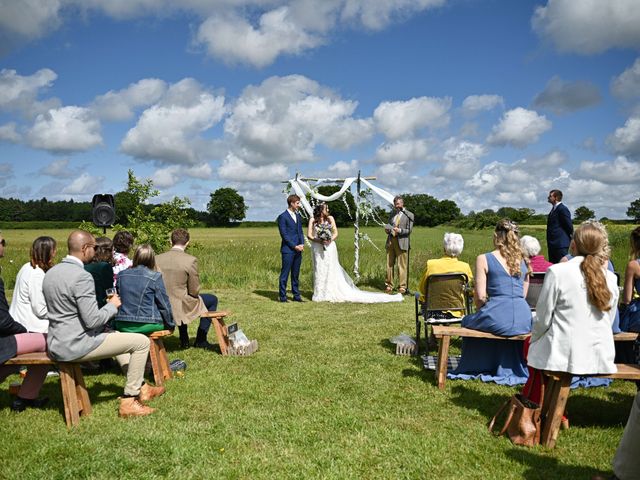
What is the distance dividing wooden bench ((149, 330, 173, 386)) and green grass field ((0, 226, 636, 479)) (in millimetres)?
227

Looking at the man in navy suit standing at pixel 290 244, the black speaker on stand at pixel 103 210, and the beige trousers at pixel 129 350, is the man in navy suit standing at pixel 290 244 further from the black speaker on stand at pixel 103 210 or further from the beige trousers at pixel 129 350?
the beige trousers at pixel 129 350

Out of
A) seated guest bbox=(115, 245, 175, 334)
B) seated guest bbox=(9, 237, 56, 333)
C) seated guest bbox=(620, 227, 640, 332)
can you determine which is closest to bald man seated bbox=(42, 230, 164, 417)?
seated guest bbox=(115, 245, 175, 334)

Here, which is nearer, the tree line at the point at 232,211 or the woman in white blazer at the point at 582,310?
the woman in white blazer at the point at 582,310

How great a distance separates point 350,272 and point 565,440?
37.3 feet

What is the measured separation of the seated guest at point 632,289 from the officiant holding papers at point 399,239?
725 cm

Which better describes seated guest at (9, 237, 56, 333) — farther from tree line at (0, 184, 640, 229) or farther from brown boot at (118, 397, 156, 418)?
tree line at (0, 184, 640, 229)

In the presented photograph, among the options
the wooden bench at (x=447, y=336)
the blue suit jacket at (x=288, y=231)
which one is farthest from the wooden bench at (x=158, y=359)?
the blue suit jacket at (x=288, y=231)

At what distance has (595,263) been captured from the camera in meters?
3.86

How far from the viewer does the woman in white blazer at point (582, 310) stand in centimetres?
386

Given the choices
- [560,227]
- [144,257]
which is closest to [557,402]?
[144,257]

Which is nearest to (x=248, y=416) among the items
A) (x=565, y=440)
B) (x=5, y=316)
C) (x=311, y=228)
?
(x=5, y=316)

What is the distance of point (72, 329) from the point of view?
4.32m

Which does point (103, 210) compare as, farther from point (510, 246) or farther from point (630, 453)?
point (630, 453)

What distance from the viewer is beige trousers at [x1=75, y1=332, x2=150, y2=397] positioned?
177 inches
